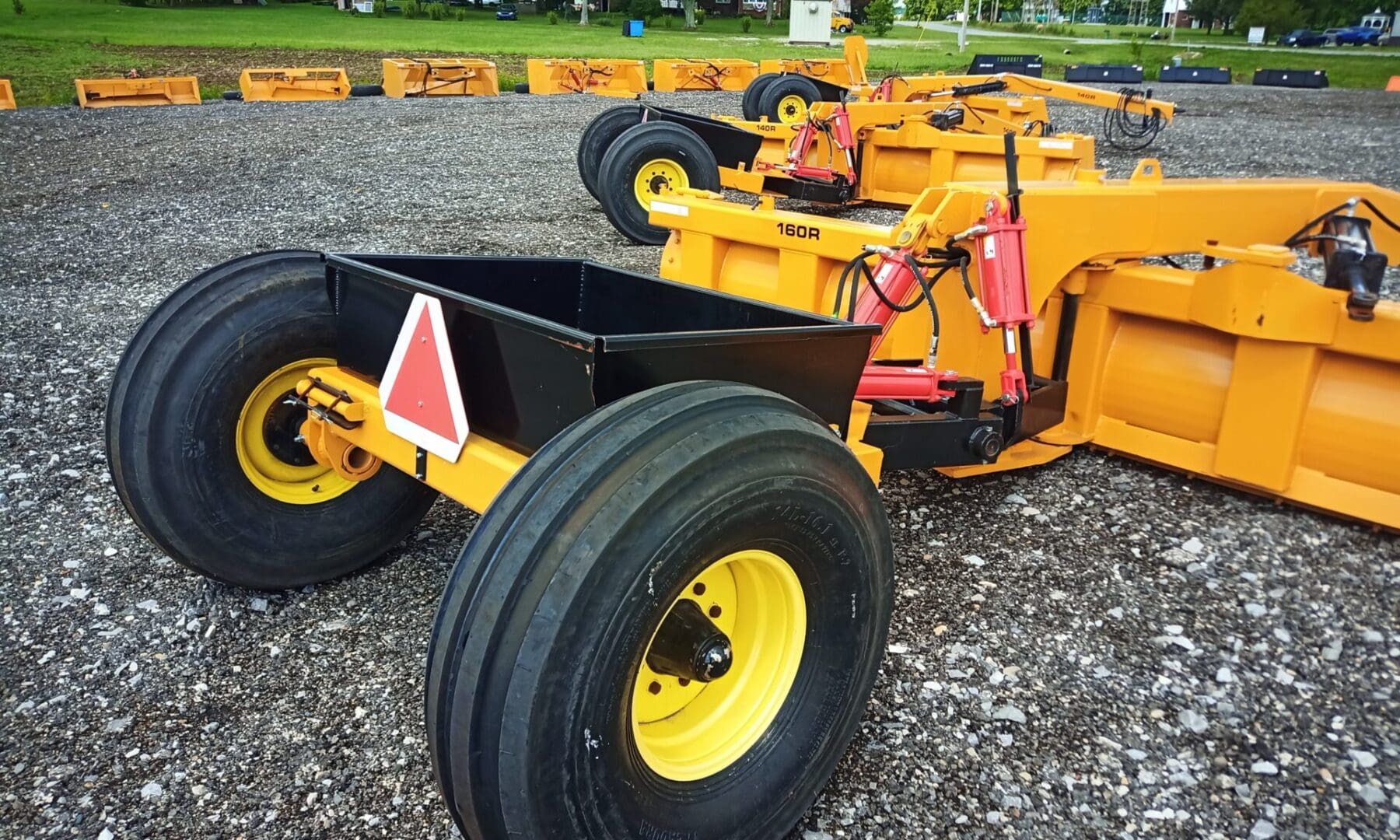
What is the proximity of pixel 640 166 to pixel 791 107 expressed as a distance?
20.0 feet

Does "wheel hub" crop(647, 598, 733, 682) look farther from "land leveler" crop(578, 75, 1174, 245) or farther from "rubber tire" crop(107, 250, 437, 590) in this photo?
"land leveler" crop(578, 75, 1174, 245)

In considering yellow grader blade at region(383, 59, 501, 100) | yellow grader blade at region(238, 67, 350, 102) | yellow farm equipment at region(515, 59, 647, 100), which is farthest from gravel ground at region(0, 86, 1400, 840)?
yellow farm equipment at region(515, 59, 647, 100)

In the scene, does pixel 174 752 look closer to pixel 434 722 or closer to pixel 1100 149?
pixel 434 722

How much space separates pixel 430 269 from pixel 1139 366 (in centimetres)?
273

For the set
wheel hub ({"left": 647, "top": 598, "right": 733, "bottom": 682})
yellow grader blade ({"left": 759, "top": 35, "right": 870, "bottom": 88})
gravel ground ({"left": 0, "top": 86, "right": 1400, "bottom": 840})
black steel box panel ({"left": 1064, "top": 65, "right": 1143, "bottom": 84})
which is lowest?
gravel ground ({"left": 0, "top": 86, "right": 1400, "bottom": 840})

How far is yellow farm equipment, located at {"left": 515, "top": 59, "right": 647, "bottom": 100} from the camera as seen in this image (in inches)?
848

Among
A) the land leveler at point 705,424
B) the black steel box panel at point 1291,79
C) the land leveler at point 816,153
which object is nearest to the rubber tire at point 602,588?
the land leveler at point 705,424

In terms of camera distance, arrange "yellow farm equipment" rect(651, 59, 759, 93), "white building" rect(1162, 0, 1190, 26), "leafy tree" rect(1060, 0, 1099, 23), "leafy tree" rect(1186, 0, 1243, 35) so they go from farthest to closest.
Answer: "leafy tree" rect(1060, 0, 1099, 23) → "leafy tree" rect(1186, 0, 1243, 35) → "white building" rect(1162, 0, 1190, 26) → "yellow farm equipment" rect(651, 59, 759, 93)

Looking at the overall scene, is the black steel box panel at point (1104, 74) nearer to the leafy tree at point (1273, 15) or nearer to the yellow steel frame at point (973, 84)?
the yellow steel frame at point (973, 84)

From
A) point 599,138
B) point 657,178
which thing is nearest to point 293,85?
point 599,138

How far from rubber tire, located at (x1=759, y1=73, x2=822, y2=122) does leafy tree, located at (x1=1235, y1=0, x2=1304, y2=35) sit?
58126mm

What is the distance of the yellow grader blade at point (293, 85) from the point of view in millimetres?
19094

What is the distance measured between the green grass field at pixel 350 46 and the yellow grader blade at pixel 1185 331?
64.3 feet

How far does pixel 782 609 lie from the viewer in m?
2.22
